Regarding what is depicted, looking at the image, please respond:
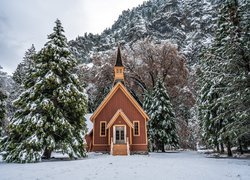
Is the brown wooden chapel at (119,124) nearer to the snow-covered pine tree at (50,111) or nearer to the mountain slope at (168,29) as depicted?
the snow-covered pine tree at (50,111)

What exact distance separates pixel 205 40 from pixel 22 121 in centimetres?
8420

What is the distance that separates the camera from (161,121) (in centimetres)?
2931

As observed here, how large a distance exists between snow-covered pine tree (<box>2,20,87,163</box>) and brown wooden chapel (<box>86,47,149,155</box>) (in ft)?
19.5

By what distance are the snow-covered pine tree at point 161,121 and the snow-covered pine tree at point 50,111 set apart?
1435 cm

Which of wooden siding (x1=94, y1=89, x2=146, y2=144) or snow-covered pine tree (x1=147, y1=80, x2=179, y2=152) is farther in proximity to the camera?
snow-covered pine tree (x1=147, y1=80, x2=179, y2=152)

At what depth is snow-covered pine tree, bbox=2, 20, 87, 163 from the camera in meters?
13.7

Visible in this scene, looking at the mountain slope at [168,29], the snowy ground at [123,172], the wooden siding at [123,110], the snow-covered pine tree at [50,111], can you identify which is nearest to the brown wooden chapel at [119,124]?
the wooden siding at [123,110]

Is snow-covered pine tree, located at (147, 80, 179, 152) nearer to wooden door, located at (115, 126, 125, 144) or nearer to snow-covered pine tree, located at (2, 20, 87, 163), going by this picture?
wooden door, located at (115, 126, 125, 144)

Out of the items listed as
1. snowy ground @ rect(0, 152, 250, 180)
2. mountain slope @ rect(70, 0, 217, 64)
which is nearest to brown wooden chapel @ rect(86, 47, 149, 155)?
snowy ground @ rect(0, 152, 250, 180)

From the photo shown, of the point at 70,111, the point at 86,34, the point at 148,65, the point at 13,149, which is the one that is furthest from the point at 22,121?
the point at 86,34

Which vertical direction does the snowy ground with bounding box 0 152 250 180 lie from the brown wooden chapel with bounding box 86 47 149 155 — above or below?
below

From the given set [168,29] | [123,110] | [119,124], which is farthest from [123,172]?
[168,29]

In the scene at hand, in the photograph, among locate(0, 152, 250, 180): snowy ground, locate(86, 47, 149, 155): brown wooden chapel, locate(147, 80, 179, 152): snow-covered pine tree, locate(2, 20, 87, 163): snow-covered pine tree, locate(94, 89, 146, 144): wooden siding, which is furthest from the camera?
locate(147, 80, 179, 152): snow-covered pine tree

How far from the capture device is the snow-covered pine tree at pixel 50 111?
44.8 feet
